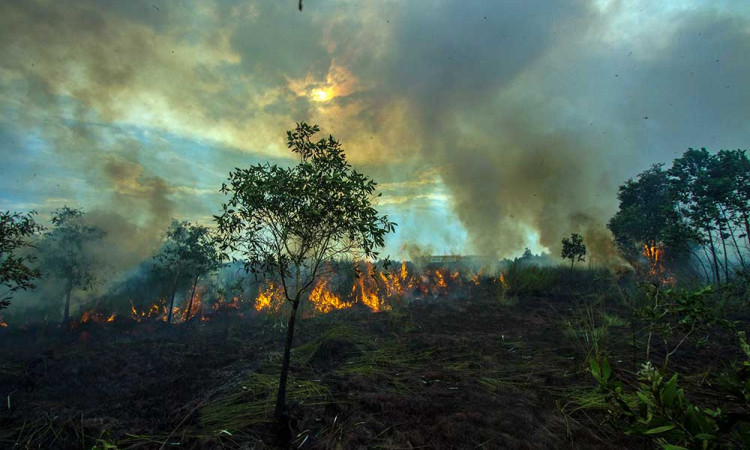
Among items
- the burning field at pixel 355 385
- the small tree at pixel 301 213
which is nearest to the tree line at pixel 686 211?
the burning field at pixel 355 385

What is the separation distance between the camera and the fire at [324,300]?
89.3 feet

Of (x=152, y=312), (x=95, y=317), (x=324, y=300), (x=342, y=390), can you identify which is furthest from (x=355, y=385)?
(x=95, y=317)

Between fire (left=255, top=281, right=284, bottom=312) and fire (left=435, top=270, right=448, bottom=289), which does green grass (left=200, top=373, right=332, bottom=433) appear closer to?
fire (left=255, top=281, right=284, bottom=312)

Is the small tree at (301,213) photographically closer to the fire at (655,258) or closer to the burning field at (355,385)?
the burning field at (355,385)

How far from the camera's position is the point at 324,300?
29.1m

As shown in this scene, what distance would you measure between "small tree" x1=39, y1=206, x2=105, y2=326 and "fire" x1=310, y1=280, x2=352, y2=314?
20.8 meters

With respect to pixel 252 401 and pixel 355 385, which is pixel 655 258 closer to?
pixel 355 385

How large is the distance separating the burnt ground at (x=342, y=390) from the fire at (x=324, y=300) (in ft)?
31.7

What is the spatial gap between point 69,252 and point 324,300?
23748 mm

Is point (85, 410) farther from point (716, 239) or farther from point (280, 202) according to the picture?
point (716, 239)

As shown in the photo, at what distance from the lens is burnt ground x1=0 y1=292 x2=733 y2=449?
6590mm

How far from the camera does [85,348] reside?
1756 cm

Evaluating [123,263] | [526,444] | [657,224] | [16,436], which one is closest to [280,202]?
[526,444]

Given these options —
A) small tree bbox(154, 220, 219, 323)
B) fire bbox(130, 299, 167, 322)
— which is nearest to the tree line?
small tree bbox(154, 220, 219, 323)
